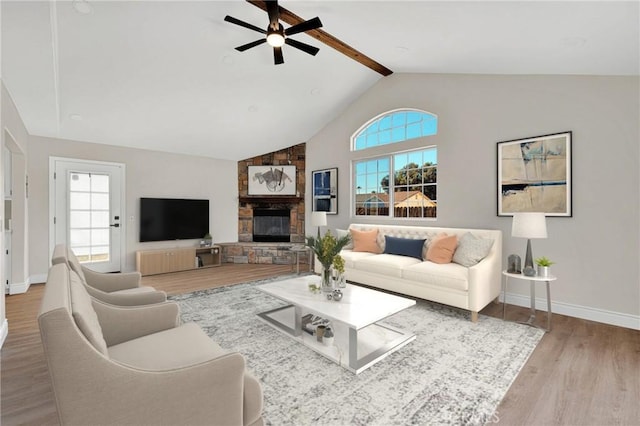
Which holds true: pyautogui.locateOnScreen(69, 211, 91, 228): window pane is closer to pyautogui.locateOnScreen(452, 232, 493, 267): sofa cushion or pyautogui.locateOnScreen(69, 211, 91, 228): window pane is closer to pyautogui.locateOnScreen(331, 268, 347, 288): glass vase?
pyautogui.locateOnScreen(331, 268, 347, 288): glass vase

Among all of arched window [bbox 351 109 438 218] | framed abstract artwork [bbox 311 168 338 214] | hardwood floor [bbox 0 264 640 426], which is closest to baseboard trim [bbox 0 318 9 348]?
hardwood floor [bbox 0 264 640 426]

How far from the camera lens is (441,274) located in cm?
341

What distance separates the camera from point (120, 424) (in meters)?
1.09

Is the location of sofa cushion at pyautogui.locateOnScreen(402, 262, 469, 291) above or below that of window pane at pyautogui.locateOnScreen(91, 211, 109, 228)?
below

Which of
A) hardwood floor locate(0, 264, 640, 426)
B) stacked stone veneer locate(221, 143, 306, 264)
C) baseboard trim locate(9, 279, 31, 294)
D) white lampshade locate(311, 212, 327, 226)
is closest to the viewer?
hardwood floor locate(0, 264, 640, 426)

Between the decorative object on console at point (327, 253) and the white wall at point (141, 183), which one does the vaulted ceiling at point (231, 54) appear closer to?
the white wall at point (141, 183)

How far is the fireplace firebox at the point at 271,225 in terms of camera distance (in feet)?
22.3

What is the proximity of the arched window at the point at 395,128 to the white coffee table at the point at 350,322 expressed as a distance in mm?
2982

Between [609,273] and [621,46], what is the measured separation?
2214 millimetres

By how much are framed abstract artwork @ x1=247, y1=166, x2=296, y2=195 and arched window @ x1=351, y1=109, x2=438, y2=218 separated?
5.40ft

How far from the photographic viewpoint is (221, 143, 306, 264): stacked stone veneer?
6488mm

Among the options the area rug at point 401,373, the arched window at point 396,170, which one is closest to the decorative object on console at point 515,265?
the area rug at point 401,373

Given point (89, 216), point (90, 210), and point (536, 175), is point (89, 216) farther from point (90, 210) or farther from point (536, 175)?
point (536, 175)

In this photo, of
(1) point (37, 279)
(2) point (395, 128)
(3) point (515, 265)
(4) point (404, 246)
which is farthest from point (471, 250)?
(1) point (37, 279)
